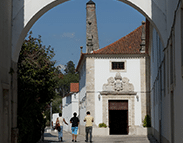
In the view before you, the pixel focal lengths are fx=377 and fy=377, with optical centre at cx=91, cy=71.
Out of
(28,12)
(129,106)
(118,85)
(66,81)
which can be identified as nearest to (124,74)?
(118,85)

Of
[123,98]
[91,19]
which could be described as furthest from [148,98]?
[91,19]

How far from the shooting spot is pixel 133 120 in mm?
31875

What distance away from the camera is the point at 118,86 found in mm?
32094

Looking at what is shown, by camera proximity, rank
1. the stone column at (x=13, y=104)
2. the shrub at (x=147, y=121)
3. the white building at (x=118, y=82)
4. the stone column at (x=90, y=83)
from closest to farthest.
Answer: the stone column at (x=13, y=104)
the shrub at (x=147, y=121)
the stone column at (x=90, y=83)
the white building at (x=118, y=82)

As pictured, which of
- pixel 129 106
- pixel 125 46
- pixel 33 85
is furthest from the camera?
pixel 125 46

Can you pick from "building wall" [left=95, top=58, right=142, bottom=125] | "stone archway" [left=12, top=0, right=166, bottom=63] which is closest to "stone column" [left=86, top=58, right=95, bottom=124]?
"building wall" [left=95, top=58, right=142, bottom=125]

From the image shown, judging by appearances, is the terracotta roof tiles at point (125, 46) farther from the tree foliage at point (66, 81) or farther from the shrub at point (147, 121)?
the tree foliage at point (66, 81)

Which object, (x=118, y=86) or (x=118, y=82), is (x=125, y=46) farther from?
(x=118, y=86)

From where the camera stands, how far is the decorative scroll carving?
1259 inches

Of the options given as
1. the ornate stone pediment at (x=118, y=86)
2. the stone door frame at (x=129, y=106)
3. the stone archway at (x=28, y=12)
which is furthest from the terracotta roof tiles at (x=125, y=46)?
the stone archway at (x=28, y=12)

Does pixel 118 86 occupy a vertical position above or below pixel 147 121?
above

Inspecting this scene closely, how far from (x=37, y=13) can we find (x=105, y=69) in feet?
66.5

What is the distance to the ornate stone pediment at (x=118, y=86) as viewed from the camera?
105ft

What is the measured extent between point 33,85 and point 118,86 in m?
15.7
